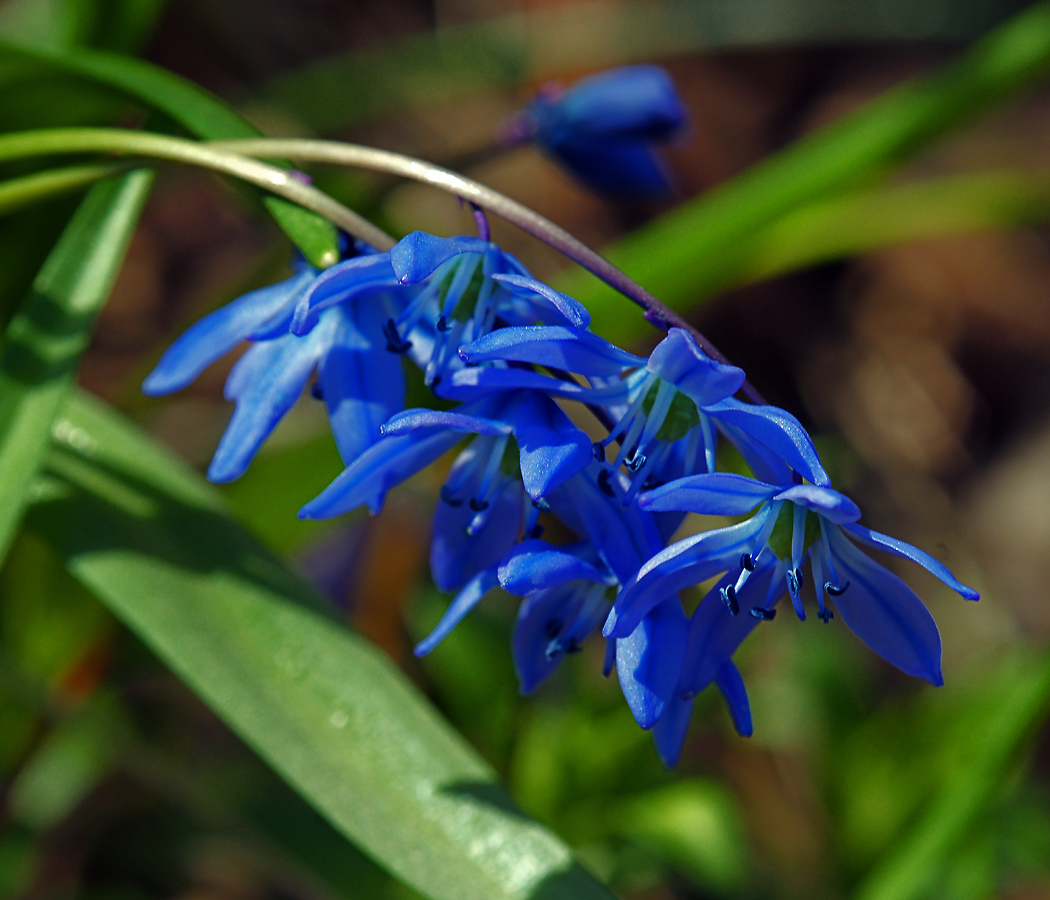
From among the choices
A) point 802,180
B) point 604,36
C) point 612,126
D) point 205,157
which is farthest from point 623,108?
point 604,36

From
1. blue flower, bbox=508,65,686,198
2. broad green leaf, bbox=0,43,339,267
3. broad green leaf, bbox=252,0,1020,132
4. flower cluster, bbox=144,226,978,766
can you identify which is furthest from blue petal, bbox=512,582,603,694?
broad green leaf, bbox=252,0,1020,132

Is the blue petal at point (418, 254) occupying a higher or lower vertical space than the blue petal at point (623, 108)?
higher

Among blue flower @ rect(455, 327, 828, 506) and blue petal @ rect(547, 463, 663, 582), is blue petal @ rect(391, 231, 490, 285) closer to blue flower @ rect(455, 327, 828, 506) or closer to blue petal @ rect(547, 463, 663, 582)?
blue flower @ rect(455, 327, 828, 506)

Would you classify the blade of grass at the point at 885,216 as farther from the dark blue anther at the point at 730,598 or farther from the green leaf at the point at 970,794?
the dark blue anther at the point at 730,598

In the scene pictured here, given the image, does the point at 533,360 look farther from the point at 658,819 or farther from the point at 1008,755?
the point at 658,819

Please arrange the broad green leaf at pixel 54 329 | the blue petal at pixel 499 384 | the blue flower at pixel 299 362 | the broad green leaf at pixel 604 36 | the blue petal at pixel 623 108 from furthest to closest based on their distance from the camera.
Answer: the broad green leaf at pixel 604 36 → the blue petal at pixel 623 108 → the broad green leaf at pixel 54 329 → the blue flower at pixel 299 362 → the blue petal at pixel 499 384

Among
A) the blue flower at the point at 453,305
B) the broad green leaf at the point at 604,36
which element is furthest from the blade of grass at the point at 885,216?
the blue flower at the point at 453,305
